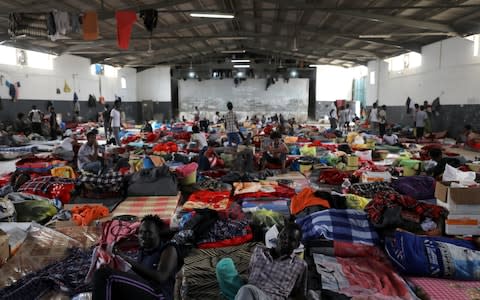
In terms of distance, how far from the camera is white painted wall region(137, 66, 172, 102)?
2598cm

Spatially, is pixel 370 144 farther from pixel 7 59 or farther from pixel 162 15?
pixel 7 59

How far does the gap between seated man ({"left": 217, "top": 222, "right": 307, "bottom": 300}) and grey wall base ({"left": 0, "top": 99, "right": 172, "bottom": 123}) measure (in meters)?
13.4

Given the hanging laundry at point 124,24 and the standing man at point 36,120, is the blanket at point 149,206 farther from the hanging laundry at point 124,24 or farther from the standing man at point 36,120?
the standing man at point 36,120

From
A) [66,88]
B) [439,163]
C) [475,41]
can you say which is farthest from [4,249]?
[66,88]

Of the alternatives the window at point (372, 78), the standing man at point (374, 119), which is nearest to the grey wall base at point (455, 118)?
the standing man at point (374, 119)

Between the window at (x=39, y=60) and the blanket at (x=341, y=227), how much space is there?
14.5m

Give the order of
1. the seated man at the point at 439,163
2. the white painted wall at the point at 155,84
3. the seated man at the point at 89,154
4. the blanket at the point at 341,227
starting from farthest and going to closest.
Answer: the white painted wall at the point at 155,84, the seated man at the point at 89,154, the seated man at the point at 439,163, the blanket at the point at 341,227

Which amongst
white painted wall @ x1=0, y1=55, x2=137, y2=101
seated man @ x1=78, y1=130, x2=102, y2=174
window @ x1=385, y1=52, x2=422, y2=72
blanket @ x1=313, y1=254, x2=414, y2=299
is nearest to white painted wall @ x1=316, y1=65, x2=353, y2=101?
window @ x1=385, y1=52, x2=422, y2=72

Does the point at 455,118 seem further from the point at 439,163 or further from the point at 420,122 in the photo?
the point at 439,163

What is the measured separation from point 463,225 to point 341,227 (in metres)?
1.24

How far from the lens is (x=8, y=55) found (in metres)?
13.6

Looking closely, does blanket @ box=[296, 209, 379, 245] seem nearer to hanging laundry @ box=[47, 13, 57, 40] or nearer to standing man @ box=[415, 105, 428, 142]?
hanging laundry @ box=[47, 13, 57, 40]

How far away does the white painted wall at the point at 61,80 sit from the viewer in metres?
14.3

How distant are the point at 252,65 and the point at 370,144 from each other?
13768 mm
